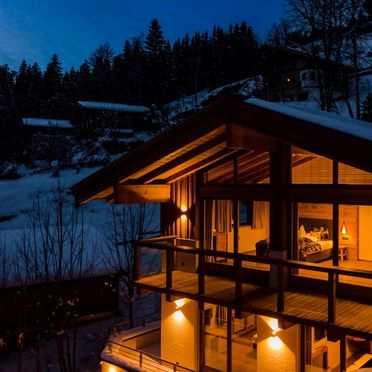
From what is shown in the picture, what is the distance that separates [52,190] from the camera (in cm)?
3092

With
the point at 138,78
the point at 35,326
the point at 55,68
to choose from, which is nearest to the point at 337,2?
the point at 35,326

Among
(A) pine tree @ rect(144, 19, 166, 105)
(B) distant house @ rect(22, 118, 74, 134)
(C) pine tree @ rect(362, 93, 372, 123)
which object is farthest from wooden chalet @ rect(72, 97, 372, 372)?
(A) pine tree @ rect(144, 19, 166, 105)

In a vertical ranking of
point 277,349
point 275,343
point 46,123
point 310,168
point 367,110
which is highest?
point 46,123

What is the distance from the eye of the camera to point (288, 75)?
104 ft

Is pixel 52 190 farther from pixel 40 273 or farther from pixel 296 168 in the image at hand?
pixel 296 168

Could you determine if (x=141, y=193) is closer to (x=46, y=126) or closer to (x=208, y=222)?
(x=208, y=222)

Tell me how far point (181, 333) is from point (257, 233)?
2.90m

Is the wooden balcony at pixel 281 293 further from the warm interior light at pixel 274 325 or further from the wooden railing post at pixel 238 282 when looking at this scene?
the warm interior light at pixel 274 325

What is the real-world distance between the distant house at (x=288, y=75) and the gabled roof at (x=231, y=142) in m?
18.7

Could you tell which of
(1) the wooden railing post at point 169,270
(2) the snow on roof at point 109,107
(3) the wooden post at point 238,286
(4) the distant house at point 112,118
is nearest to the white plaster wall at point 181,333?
(1) the wooden railing post at point 169,270

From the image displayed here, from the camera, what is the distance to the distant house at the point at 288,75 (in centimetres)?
2866

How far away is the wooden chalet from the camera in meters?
7.31

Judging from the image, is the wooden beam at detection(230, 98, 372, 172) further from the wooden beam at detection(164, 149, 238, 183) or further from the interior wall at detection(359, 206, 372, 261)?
the interior wall at detection(359, 206, 372, 261)

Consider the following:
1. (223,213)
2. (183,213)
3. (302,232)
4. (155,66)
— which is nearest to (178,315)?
(183,213)
